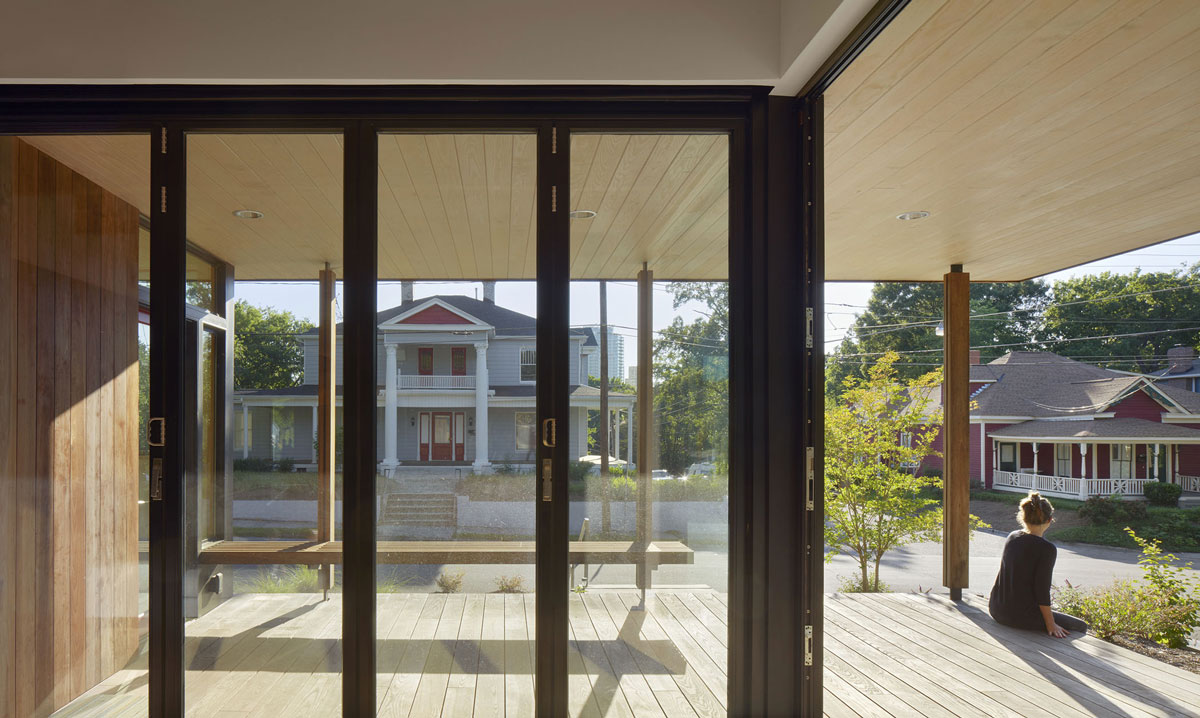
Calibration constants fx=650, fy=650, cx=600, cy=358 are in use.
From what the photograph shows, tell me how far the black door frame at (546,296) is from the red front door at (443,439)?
0.24 m

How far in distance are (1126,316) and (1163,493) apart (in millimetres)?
861

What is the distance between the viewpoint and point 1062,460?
14.9 feet

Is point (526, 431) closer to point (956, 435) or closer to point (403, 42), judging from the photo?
point (403, 42)

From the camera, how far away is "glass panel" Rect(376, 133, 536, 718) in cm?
246

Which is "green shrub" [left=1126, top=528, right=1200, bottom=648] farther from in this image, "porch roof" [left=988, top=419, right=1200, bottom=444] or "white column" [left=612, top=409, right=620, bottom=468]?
"white column" [left=612, top=409, right=620, bottom=468]

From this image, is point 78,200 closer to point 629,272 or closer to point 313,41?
point 313,41

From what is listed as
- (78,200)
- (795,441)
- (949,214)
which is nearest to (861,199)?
(949,214)

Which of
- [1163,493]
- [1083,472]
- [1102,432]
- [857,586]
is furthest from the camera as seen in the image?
[857,586]

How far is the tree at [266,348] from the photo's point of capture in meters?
2.53

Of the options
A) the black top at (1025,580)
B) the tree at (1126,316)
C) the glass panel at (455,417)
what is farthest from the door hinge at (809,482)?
the black top at (1025,580)

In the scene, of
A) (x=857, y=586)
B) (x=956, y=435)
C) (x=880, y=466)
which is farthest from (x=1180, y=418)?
(x=857, y=586)

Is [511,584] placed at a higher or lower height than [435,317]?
lower

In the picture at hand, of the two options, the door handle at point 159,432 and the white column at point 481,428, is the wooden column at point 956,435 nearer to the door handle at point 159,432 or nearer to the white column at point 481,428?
the white column at point 481,428

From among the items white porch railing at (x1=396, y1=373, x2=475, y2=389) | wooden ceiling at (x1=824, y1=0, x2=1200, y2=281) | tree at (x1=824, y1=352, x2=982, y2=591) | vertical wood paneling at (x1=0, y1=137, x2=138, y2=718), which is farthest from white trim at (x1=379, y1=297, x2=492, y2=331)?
tree at (x1=824, y1=352, x2=982, y2=591)
